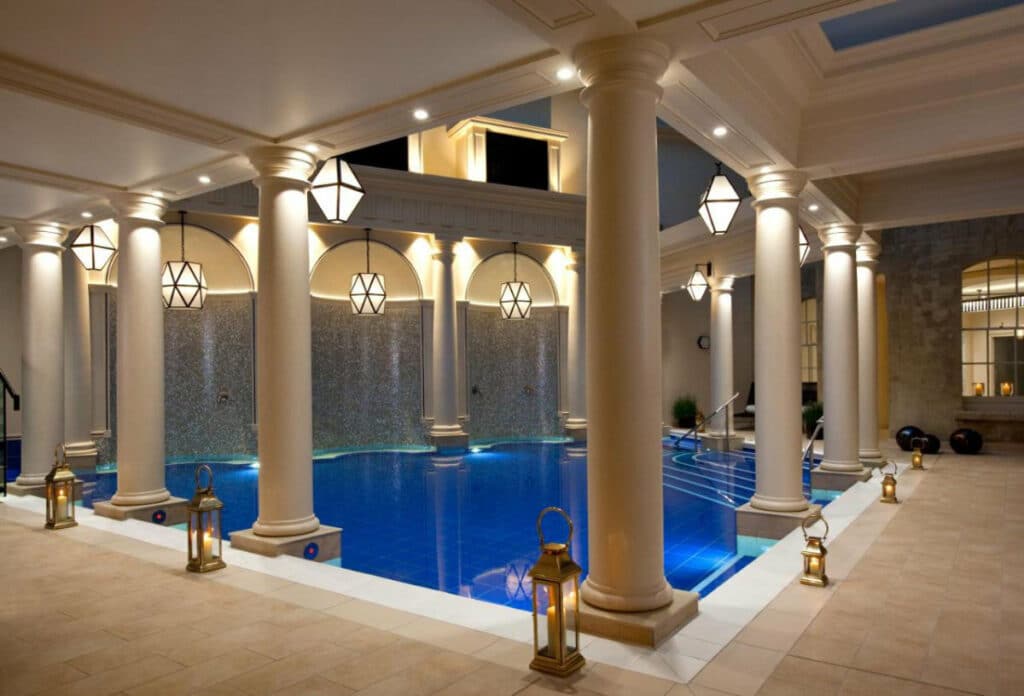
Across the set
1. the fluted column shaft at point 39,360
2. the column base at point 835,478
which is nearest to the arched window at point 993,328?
the column base at point 835,478

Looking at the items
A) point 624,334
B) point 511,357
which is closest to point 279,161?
point 624,334

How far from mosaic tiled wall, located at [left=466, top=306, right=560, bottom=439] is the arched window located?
35.2ft

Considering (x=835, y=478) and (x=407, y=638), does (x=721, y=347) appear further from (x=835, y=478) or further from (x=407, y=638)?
(x=407, y=638)

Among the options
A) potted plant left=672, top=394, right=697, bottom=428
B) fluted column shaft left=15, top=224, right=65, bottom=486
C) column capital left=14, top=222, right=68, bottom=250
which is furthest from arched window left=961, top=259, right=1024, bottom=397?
fluted column shaft left=15, top=224, right=65, bottom=486

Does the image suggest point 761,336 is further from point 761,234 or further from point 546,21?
point 546,21

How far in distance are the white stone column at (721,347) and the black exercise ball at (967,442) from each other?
206 inches

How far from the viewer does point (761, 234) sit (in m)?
8.88

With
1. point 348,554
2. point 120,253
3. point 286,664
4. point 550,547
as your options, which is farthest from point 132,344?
point 550,547

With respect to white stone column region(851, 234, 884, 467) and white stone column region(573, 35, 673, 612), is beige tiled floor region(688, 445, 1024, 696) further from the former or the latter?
white stone column region(851, 234, 884, 467)

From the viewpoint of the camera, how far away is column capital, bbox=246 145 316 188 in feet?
24.8

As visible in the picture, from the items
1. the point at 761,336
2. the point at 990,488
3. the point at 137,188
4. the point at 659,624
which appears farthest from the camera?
the point at 990,488

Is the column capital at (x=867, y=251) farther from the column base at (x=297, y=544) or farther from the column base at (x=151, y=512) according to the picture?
the column base at (x=151, y=512)

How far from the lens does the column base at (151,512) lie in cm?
944

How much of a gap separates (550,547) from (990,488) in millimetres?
9926
